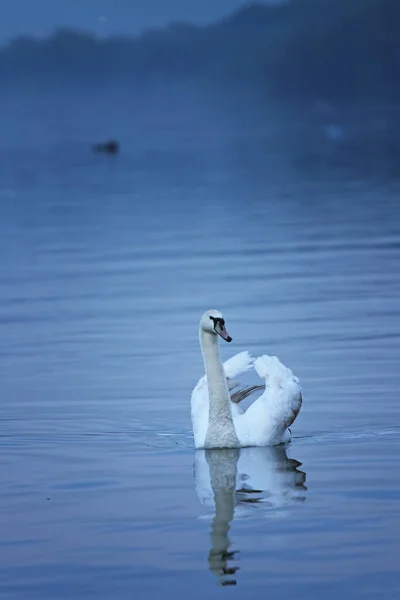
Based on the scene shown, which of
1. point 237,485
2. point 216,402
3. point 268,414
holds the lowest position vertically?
point 237,485

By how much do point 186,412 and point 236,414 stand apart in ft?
3.40

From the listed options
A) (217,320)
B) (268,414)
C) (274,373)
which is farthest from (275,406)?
(217,320)

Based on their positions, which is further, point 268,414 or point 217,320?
point 217,320

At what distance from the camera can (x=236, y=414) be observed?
43.6 feet

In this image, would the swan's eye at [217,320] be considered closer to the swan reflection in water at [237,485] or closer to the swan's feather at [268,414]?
the swan's feather at [268,414]

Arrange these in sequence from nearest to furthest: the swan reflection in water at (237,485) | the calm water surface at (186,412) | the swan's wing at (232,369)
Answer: the calm water surface at (186,412) < the swan reflection in water at (237,485) < the swan's wing at (232,369)

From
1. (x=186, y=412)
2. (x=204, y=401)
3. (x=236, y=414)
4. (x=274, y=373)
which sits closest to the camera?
(x=274, y=373)

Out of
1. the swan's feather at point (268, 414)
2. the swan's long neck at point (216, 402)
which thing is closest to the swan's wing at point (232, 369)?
the swan's feather at point (268, 414)

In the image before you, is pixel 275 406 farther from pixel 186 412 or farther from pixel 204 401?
pixel 186 412

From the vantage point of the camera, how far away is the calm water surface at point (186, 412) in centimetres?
977

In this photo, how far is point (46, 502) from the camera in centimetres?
1134

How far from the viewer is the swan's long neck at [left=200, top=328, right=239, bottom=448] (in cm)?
1281

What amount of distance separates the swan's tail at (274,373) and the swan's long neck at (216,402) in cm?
29

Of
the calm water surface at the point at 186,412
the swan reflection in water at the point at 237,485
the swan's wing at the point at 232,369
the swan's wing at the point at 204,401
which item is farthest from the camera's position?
the swan's wing at the point at 232,369
